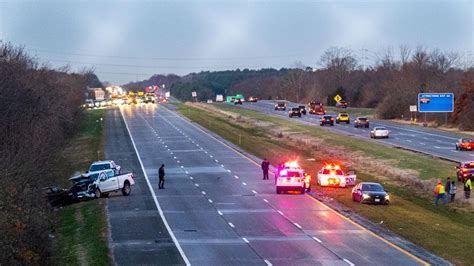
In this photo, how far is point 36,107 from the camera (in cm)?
5144

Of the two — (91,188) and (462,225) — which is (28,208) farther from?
(462,225)

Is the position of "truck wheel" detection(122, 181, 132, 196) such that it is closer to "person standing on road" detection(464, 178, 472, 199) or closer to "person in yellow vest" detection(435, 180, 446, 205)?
"person in yellow vest" detection(435, 180, 446, 205)

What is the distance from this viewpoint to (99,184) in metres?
43.3

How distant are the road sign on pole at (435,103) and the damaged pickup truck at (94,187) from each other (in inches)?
2263

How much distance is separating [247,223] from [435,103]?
65430 millimetres

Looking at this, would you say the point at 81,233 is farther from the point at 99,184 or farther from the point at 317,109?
the point at 317,109

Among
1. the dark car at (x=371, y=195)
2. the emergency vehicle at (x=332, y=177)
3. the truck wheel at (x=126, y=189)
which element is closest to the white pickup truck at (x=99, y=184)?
the truck wheel at (x=126, y=189)

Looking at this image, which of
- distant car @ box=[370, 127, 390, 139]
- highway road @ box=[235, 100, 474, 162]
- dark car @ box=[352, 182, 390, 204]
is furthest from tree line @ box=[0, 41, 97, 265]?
distant car @ box=[370, 127, 390, 139]

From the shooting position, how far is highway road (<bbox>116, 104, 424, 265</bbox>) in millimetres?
25984

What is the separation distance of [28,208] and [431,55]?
161291mm

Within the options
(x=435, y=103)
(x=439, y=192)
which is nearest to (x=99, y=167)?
(x=439, y=192)

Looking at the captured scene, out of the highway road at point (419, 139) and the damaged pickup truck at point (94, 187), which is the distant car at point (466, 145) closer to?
the highway road at point (419, 139)

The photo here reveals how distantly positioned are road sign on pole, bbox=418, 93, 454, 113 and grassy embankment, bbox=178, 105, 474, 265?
1194 centimetres

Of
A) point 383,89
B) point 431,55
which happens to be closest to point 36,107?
point 383,89
